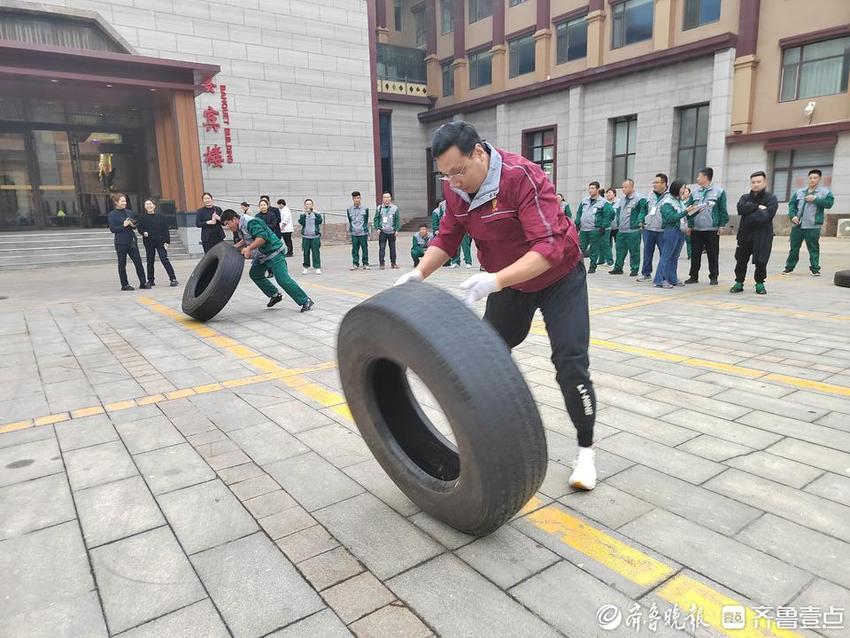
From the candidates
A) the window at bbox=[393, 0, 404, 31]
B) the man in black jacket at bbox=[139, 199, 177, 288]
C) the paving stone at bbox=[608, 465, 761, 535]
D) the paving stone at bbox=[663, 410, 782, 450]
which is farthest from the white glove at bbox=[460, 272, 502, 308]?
the window at bbox=[393, 0, 404, 31]

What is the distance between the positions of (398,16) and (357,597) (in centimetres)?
3604

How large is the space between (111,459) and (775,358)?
5213 mm

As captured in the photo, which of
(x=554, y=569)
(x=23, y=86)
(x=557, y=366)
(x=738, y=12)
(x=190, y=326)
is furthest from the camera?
(x=738, y=12)

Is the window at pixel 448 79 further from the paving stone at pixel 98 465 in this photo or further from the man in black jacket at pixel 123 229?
the paving stone at pixel 98 465

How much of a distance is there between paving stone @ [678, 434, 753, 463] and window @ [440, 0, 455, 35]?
1232 inches

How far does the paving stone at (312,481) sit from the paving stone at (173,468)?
1.21 ft

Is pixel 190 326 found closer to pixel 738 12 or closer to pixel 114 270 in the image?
pixel 114 270

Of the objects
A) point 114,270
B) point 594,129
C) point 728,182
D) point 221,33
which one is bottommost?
point 114,270

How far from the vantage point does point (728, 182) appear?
2002 cm

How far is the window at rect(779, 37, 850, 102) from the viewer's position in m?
17.4

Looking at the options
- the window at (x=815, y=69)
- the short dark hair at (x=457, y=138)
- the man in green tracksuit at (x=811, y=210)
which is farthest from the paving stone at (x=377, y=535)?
the window at (x=815, y=69)

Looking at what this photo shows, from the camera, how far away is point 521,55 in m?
27.1

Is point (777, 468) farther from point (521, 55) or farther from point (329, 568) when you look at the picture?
point (521, 55)

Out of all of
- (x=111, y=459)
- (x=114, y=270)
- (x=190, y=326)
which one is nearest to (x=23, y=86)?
(x=114, y=270)
